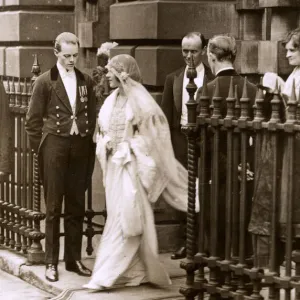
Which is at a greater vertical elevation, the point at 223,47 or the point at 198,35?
the point at 198,35

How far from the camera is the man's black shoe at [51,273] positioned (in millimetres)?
8827

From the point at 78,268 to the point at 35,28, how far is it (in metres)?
4.71

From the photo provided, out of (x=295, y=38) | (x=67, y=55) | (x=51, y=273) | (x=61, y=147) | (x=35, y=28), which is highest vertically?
(x=35, y=28)

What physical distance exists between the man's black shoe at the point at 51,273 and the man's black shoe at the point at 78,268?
18 centimetres

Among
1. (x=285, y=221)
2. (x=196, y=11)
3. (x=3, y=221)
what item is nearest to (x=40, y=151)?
(x=3, y=221)

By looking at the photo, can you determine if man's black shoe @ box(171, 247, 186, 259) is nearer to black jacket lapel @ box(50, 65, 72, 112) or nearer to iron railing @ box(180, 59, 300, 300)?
black jacket lapel @ box(50, 65, 72, 112)

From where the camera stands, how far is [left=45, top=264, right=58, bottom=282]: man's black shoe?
29.0ft

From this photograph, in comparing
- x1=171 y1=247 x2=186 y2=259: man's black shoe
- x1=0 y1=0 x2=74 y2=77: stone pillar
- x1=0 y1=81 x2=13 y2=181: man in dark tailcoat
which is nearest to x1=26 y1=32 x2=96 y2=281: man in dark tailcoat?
x1=0 y1=81 x2=13 y2=181: man in dark tailcoat

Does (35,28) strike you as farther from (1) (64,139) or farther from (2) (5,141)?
(2) (5,141)

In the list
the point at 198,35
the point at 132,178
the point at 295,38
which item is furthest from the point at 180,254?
the point at 295,38

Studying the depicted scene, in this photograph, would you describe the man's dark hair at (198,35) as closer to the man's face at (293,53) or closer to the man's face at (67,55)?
the man's face at (67,55)

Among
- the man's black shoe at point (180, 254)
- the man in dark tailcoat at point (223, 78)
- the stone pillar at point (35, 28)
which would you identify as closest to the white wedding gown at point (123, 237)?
the man in dark tailcoat at point (223, 78)

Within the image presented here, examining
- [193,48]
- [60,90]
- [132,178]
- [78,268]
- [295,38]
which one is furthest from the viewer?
[193,48]

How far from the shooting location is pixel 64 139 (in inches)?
346
